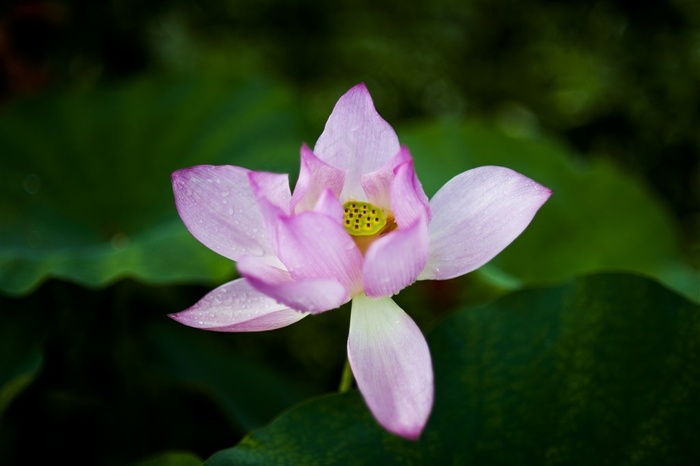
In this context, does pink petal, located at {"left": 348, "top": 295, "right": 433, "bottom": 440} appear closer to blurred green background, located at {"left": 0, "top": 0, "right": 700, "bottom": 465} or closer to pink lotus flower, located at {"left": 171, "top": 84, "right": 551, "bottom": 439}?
pink lotus flower, located at {"left": 171, "top": 84, "right": 551, "bottom": 439}

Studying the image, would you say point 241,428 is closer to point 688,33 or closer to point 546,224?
point 546,224

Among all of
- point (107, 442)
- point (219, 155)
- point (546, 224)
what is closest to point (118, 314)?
point (107, 442)

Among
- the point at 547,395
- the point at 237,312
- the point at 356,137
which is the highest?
the point at 356,137

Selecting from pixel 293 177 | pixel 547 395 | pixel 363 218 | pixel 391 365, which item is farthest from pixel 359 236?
pixel 293 177

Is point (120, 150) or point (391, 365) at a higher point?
point (120, 150)

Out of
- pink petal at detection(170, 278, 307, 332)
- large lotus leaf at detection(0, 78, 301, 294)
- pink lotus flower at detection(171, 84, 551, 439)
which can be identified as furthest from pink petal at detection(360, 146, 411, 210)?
large lotus leaf at detection(0, 78, 301, 294)

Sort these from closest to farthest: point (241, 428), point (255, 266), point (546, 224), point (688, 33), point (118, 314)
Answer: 1. point (255, 266)
2. point (241, 428)
3. point (118, 314)
4. point (546, 224)
5. point (688, 33)

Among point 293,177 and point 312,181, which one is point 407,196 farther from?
point 293,177
